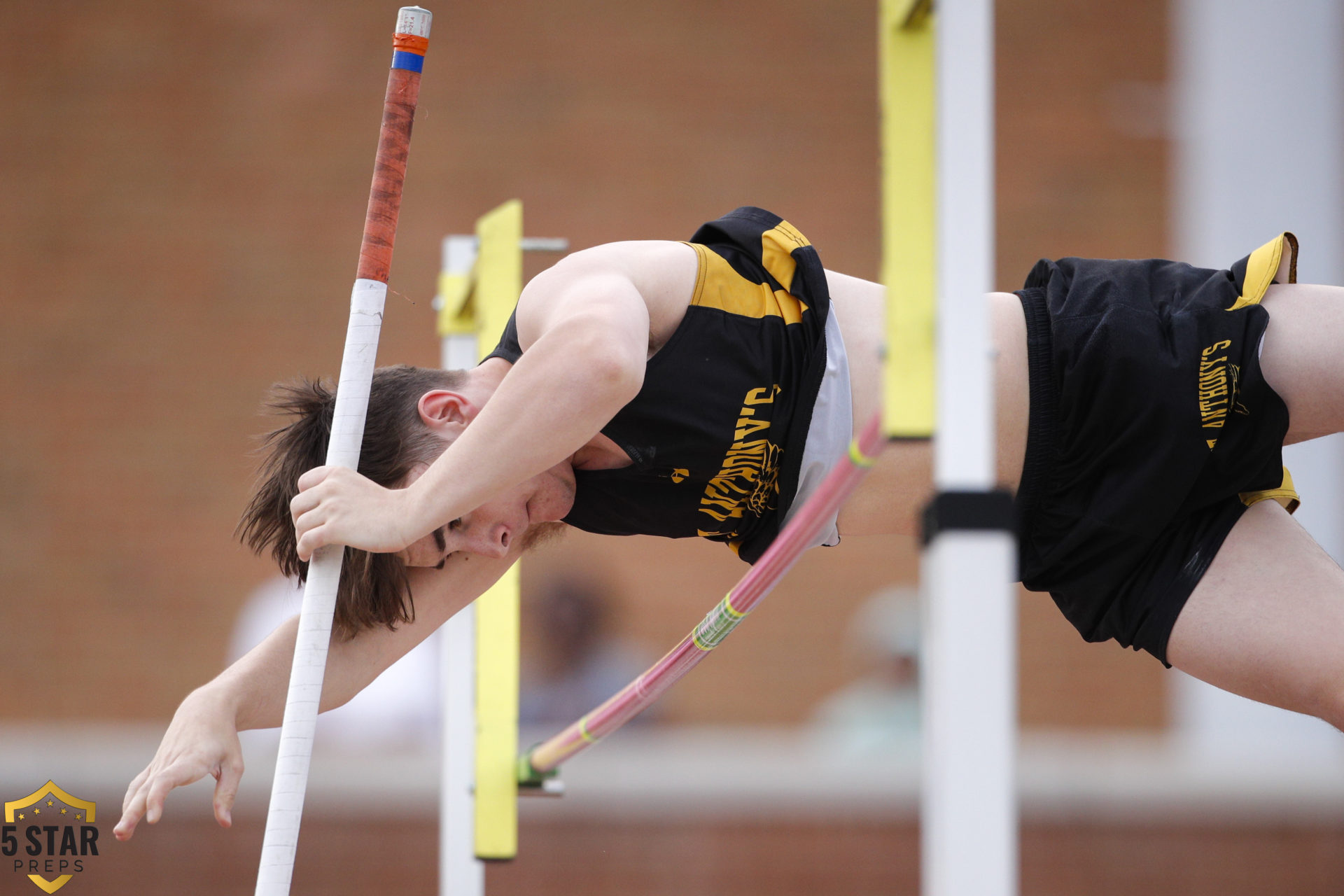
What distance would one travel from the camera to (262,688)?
1.50m

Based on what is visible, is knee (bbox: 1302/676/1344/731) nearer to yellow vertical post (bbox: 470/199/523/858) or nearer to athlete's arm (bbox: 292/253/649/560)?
athlete's arm (bbox: 292/253/649/560)

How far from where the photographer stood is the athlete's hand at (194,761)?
1327 mm

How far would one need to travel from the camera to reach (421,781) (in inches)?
130

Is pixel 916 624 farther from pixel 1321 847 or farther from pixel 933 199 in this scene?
pixel 933 199

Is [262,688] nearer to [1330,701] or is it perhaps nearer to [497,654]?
[497,654]

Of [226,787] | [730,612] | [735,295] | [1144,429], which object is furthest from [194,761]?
[1144,429]

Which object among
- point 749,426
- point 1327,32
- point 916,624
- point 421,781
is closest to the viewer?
point 749,426

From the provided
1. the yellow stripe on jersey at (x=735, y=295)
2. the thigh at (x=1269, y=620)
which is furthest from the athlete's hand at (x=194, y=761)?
the thigh at (x=1269, y=620)

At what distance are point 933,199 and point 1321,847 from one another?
3220 mm

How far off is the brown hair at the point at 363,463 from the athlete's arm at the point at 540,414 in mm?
194

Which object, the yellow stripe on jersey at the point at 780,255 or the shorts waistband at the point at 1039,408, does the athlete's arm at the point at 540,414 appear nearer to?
the yellow stripe on jersey at the point at 780,255

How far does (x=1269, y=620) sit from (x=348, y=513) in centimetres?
88

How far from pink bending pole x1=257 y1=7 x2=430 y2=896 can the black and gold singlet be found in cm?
26

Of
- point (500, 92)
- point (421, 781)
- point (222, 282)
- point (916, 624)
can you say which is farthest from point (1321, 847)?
point (222, 282)
